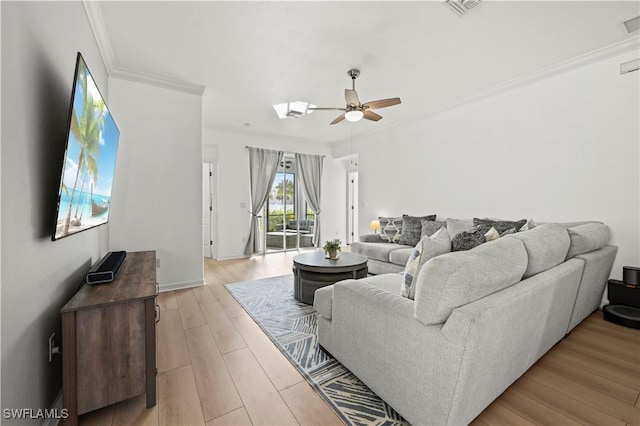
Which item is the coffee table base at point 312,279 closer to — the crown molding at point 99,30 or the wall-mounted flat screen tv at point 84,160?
the wall-mounted flat screen tv at point 84,160

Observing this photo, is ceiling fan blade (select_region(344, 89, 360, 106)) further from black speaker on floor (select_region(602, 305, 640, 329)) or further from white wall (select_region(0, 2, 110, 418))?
black speaker on floor (select_region(602, 305, 640, 329))

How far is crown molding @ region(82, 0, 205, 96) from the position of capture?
7.25ft

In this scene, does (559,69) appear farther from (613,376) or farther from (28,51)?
(28,51)

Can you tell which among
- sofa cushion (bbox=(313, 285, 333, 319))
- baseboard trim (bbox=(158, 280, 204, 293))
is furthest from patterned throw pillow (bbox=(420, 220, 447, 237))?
baseboard trim (bbox=(158, 280, 204, 293))

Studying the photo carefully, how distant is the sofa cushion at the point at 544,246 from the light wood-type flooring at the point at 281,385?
0.76 metres

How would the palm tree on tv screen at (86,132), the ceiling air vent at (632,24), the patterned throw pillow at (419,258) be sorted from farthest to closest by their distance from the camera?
1. the ceiling air vent at (632,24)
2. the patterned throw pillow at (419,258)
3. the palm tree on tv screen at (86,132)

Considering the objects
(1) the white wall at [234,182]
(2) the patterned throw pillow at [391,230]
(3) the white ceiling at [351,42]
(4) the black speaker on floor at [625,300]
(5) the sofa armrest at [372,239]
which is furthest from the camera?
(1) the white wall at [234,182]

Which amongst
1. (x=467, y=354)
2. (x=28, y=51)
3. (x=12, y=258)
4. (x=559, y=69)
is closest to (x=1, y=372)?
(x=12, y=258)

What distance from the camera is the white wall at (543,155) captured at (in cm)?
280

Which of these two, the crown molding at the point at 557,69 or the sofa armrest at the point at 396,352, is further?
the crown molding at the point at 557,69

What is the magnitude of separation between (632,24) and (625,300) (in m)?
2.61

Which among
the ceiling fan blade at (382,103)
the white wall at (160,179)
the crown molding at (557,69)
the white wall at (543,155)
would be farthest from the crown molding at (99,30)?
the white wall at (543,155)

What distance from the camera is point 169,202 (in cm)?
356

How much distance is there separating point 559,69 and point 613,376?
3.21m
